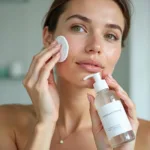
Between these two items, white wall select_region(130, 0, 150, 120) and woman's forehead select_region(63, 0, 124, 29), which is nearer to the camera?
woman's forehead select_region(63, 0, 124, 29)

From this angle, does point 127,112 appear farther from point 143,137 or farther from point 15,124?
point 15,124

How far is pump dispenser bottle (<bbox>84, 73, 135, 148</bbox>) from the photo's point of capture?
0.69 meters

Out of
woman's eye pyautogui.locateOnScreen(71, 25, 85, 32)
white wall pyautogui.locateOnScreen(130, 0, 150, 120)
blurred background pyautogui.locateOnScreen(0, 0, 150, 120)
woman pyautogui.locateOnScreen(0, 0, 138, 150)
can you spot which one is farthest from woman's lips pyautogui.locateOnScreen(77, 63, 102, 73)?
blurred background pyautogui.locateOnScreen(0, 0, 150, 120)

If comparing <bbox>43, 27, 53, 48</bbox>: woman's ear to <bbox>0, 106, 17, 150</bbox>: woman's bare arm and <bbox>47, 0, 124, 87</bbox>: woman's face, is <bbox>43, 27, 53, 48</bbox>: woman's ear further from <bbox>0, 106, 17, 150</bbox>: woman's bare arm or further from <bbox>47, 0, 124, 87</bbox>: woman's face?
<bbox>0, 106, 17, 150</bbox>: woman's bare arm

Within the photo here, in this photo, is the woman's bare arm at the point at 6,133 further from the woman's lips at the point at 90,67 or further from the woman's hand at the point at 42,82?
the woman's lips at the point at 90,67

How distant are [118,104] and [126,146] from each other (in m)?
0.14

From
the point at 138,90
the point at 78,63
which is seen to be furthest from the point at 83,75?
the point at 138,90

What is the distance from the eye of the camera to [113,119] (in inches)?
26.9

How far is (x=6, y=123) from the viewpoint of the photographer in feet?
3.46

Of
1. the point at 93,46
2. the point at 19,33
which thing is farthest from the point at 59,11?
the point at 19,33

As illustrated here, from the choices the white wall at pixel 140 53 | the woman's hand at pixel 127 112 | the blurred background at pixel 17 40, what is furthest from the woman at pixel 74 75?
the blurred background at pixel 17 40

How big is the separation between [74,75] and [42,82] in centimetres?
12

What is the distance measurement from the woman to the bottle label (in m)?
0.10

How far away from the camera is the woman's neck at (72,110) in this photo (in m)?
1.00
